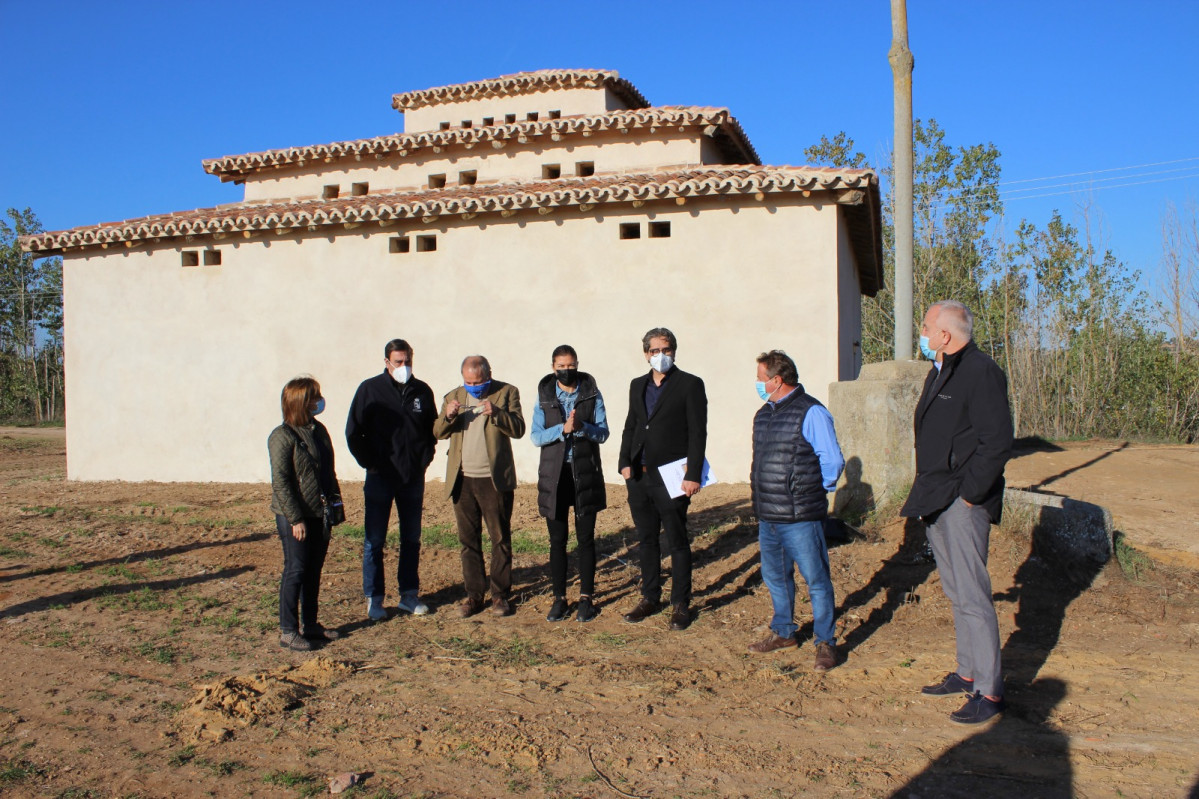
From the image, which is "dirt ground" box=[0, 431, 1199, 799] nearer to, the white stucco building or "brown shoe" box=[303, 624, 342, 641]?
"brown shoe" box=[303, 624, 342, 641]

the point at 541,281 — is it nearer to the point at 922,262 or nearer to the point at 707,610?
the point at 707,610

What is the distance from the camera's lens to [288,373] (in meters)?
13.4

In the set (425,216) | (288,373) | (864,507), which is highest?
(425,216)

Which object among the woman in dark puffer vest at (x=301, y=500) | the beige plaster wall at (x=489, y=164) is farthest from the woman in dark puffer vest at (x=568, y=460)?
the beige plaster wall at (x=489, y=164)

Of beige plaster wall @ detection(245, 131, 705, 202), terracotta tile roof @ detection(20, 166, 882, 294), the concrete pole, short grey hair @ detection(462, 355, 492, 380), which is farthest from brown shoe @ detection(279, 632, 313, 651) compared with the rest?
beige plaster wall @ detection(245, 131, 705, 202)

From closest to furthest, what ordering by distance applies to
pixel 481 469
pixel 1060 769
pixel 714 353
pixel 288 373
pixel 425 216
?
pixel 1060 769
pixel 481 469
pixel 714 353
pixel 425 216
pixel 288 373

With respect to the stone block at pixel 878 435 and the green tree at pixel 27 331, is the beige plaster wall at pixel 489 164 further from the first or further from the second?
the green tree at pixel 27 331

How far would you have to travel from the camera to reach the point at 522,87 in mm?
16906

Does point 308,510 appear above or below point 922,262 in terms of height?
below

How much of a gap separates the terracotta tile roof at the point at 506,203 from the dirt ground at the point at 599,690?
5561mm

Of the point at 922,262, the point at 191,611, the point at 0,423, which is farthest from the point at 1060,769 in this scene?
the point at 0,423

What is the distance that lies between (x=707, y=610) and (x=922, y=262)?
20567 millimetres

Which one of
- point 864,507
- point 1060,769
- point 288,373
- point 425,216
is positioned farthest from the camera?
point 288,373

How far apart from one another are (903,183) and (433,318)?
7221mm
